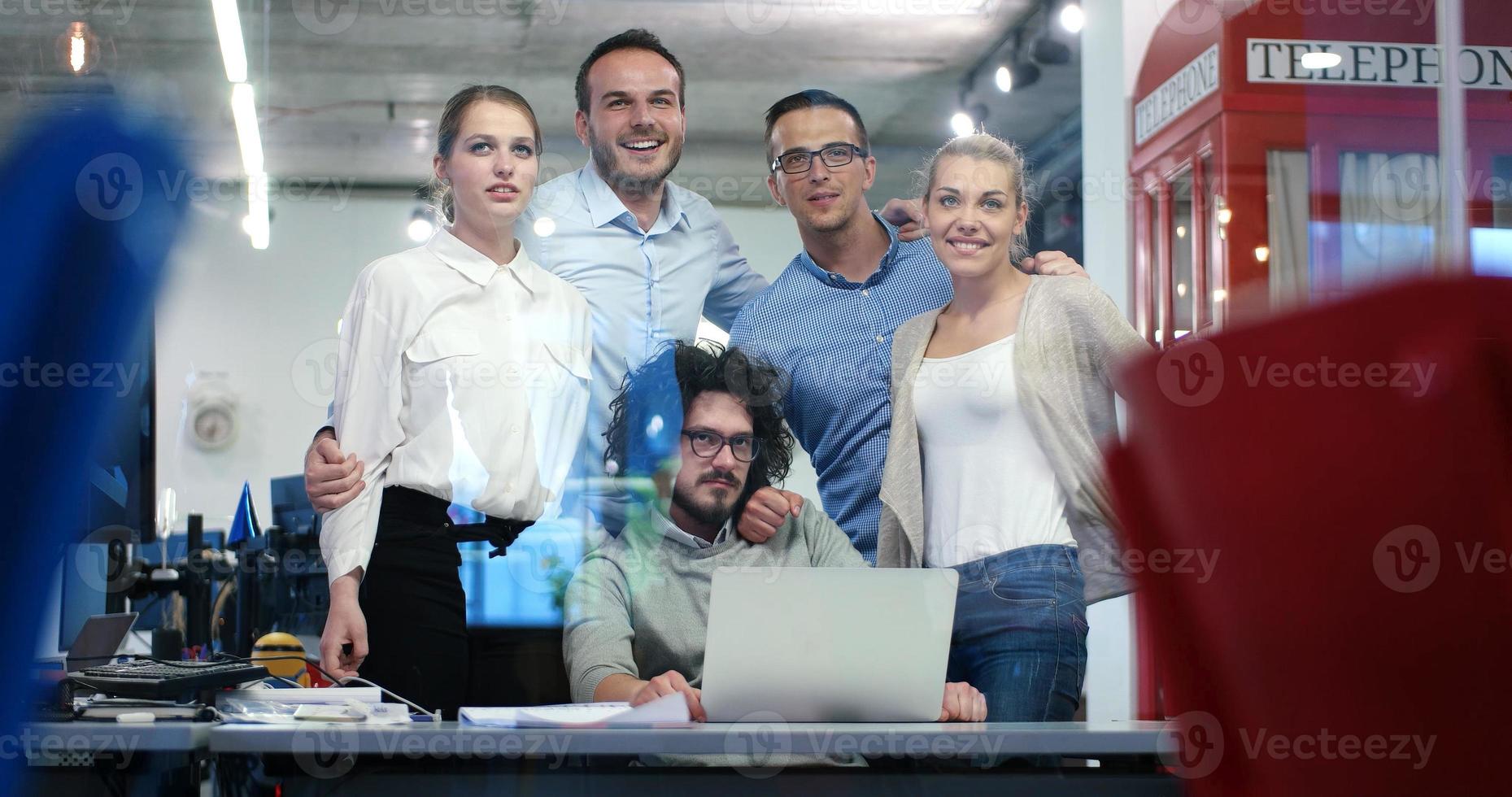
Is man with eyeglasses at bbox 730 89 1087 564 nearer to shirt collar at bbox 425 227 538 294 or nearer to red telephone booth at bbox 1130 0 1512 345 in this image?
shirt collar at bbox 425 227 538 294

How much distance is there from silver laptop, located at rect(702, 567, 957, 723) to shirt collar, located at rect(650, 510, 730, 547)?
86cm

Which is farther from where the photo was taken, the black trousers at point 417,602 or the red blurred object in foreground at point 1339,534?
the black trousers at point 417,602

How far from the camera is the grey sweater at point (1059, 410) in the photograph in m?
2.94

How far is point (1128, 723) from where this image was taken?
70.2 inches

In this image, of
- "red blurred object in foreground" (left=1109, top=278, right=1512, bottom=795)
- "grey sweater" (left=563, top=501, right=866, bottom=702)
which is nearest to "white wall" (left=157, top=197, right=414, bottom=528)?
"grey sweater" (left=563, top=501, right=866, bottom=702)

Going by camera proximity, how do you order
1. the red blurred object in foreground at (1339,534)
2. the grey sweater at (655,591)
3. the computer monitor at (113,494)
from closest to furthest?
the red blurred object in foreground at (1339,534)
the computer monitor at (113,494)
the grey sweater at (655,591)

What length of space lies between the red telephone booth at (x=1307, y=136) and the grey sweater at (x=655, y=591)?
1.55 m

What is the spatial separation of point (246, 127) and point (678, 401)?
1.26m

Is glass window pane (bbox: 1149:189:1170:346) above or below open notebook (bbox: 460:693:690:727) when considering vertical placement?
above

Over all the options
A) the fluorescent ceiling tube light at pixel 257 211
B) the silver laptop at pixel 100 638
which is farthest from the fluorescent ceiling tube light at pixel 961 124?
the silver laptop at pixel 100 638

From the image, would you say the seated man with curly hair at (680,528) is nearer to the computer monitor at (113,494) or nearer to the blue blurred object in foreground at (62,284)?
the computer monitor at (113,494)

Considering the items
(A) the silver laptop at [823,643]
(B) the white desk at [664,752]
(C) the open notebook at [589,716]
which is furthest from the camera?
(A) the silver laptop at [823,643]

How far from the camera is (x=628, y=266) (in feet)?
10.3

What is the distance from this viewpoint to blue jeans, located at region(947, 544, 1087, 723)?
9.00 feet
